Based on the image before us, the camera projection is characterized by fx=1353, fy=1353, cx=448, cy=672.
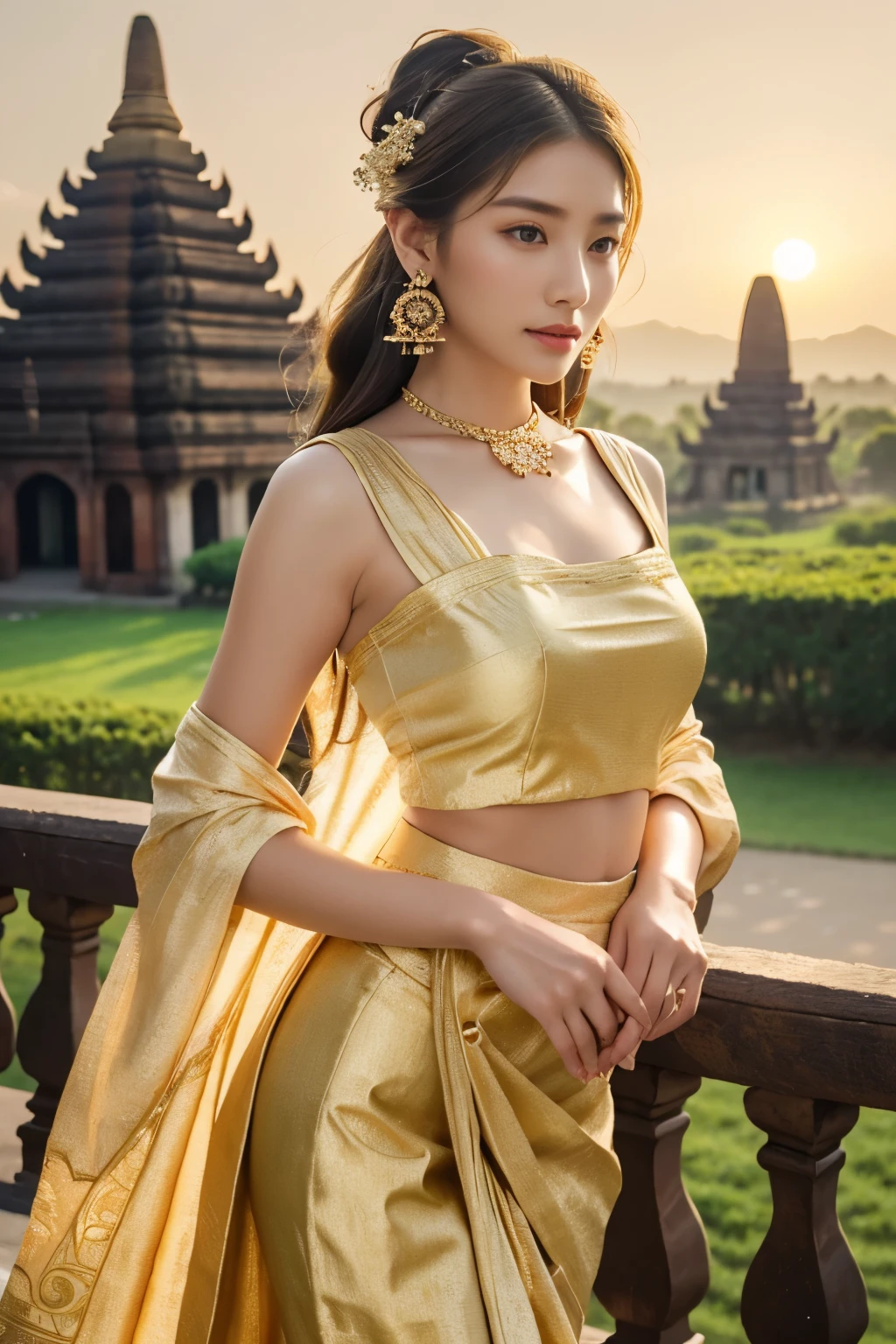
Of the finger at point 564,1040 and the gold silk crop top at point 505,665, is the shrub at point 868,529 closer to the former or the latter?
the gold silk crop top at point 505,665

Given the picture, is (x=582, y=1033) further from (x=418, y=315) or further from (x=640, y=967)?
(x=418, y=315)

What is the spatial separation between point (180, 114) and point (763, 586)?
4010 mm

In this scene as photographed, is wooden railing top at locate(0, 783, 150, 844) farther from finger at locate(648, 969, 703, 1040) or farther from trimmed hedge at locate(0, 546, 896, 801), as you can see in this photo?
trimmed hedge at locate(0, 546, 896, 801)

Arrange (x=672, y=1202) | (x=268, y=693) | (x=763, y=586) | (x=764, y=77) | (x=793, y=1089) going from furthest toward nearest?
(x=763, y=586)
(x=764, y=77)
(x=672, y=1202)
(x=793, y=1089)
(x=268, y=693)

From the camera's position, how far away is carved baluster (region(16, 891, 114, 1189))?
1954 millimetres

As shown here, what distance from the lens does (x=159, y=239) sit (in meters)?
7.42

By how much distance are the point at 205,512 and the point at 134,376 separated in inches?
33.1

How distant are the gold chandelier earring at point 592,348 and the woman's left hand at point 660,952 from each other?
596 mm

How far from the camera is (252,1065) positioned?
1.24 meters

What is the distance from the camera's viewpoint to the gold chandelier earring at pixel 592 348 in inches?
59.1

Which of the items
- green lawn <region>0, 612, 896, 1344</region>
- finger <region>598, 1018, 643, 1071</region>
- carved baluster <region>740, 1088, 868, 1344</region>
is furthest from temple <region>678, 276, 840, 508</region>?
finger <region>598, 1018, 643, 1071</region>

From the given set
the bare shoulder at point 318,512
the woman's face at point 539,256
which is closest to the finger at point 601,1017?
the bare shoulder at point 318,512

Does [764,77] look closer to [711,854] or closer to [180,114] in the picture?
[180,114]

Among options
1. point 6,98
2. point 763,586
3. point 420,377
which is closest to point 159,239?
point 6,98
